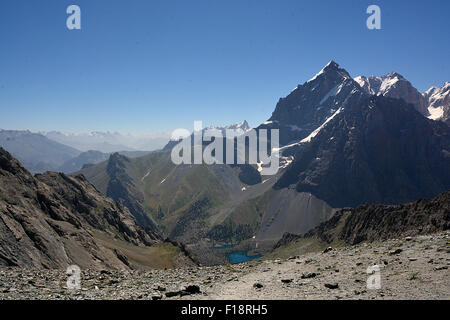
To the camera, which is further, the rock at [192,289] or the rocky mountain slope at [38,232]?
the rocky mountain slope at [38,232]

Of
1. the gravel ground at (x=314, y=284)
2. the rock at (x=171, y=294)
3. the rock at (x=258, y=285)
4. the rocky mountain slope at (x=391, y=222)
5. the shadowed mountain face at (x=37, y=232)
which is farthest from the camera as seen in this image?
the rocky mountain slope at (x=391, y=222)

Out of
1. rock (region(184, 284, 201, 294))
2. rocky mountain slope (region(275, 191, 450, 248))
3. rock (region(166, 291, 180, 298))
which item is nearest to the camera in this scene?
rock (region(166, 291, 180, 298))

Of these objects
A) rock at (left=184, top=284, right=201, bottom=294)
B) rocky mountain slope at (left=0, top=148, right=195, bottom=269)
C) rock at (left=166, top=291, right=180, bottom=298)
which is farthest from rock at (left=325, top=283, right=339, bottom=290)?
rocky mountain slope at (left=0, top=148, right=195, bottom=269)

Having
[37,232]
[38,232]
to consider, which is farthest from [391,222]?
[37,232]

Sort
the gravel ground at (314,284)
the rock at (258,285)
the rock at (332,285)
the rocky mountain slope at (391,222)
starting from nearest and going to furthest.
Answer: the gravel ground at (314,284) → the rock at (332,285) → the rock at (258,285) → the rocky mountain slope at (391,222)

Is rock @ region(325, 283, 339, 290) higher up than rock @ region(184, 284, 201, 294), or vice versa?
rock @ region(325, 283, 339, 290)

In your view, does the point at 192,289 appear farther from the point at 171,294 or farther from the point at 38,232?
the point at 38,232

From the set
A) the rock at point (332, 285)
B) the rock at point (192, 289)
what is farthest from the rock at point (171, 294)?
the rock at point (332, 285)

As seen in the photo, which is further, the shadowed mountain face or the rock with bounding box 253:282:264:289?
the shadowed mountain face

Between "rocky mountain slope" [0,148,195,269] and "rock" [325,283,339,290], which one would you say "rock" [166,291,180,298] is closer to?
"rock" [325,283,339,290]

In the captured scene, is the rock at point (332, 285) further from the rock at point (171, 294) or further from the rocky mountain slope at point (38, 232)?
the rocky mountain slope at point (38, 232)

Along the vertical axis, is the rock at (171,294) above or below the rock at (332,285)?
below
